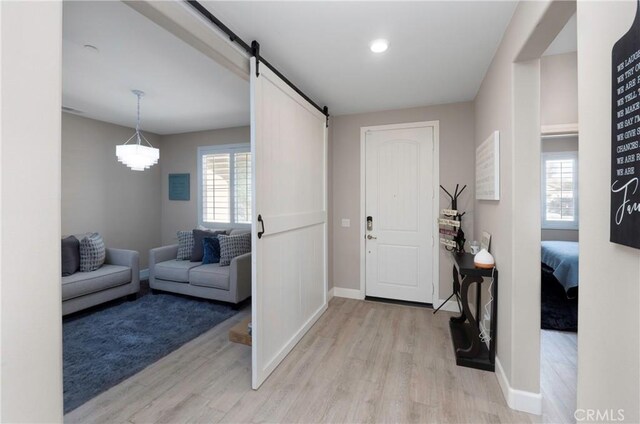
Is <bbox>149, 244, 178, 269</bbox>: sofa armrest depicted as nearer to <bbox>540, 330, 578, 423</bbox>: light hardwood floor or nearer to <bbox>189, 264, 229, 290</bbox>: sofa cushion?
<bbox>189, 264, 229, 290</bbox>: sofa cushion

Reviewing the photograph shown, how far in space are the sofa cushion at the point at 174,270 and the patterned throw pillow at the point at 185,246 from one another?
7.8 inches

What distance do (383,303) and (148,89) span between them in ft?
12.3

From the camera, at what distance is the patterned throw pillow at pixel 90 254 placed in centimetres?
350

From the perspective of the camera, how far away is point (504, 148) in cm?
192

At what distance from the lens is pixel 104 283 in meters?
3.41

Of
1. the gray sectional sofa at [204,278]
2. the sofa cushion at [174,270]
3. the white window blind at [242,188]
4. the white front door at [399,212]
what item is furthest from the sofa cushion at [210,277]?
the white front door at [399,212]

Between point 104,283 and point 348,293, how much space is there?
3083 millimetres

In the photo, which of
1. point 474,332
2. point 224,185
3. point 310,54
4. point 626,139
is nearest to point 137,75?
point 310,54

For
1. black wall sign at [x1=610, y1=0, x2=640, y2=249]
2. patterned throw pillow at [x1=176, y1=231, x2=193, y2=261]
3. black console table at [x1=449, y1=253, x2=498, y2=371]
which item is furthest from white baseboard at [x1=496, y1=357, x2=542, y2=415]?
patterned throw pillow at [x1=176, y1=231, x2=193, y2=261]

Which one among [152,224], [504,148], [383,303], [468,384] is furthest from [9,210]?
[152,224]

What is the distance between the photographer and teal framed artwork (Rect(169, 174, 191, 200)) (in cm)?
506

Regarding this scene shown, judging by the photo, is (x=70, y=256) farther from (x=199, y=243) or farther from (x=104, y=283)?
(x=199, y=243)

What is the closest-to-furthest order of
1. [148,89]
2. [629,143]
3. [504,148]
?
[629,143] → [504,148] → [148,89]

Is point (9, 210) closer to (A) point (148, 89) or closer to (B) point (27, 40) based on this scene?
(B) point (27, 40)
